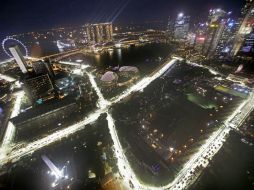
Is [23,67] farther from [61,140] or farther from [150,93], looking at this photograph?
[150,93]

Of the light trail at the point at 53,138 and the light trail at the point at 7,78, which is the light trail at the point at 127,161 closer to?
the light trail at the point at 53,138

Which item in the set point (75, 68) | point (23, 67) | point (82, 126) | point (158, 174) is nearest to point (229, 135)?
point (158, 174)

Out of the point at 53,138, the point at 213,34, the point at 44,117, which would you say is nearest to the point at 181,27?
the point at 213,34

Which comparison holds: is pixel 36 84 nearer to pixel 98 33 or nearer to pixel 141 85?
pixel 141 85

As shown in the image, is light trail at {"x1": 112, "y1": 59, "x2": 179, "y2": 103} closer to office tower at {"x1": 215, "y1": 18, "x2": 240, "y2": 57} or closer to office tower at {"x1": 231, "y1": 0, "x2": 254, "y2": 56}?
office tower at {"x1": 215, "y1": 18, "x2": 240, "y2": 57}

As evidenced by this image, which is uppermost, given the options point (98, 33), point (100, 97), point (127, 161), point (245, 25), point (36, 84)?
point (245, 25)

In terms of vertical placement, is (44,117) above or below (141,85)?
above

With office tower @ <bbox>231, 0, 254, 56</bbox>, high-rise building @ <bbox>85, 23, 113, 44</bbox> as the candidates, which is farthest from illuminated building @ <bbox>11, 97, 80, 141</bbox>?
high-rise building @ <bbox>85, 23, 113, 44</bbox>

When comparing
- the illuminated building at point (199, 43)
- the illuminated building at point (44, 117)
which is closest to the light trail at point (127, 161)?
the illuminated building at point (44, 117)
